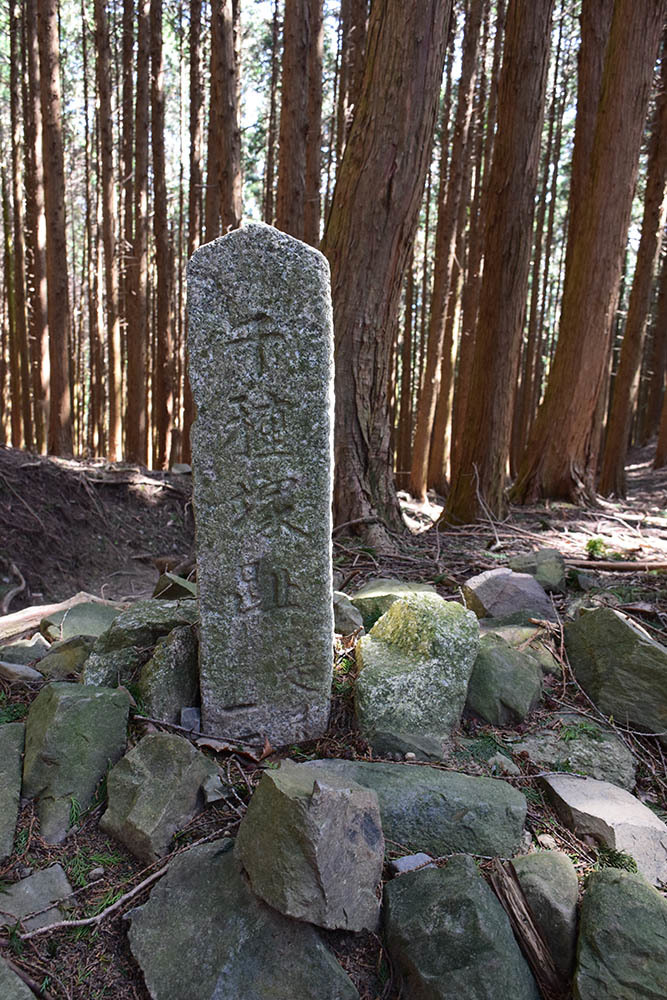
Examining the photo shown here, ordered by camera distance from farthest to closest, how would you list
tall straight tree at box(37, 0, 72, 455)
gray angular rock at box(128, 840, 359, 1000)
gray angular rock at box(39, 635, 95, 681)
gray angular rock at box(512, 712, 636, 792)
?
tall straight tree at box(37, 0, 72, 455) < gray angular rock at box(39, 635, 95, 681) < gray angular rock at box(512, 712, 636, 792) < gray angular rock at box(128, 840, 359, 1000)

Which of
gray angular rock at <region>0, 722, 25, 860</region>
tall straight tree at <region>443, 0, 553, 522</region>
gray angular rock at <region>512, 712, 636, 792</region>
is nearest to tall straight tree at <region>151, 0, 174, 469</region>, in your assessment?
tall straight tree at <region>443, 0, 553, 522</region>

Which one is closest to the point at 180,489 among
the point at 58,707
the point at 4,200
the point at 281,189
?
the point at 281,189

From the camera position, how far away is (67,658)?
3451mm

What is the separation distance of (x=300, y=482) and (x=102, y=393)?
18.8m

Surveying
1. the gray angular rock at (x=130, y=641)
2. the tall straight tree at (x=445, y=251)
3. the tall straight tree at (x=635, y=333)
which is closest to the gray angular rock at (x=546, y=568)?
the gray angular rock at (x=130, y=641)

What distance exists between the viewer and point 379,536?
17.6 ft

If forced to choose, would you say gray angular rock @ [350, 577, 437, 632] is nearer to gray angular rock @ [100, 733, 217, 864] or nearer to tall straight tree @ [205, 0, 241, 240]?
gray angular rock @ [100, 733, 217, 864]

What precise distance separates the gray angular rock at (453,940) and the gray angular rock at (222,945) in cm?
21

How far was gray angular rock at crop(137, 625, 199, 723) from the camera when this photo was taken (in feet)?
9.59

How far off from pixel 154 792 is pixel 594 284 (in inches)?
292

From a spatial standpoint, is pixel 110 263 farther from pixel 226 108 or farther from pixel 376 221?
pixel 376 221

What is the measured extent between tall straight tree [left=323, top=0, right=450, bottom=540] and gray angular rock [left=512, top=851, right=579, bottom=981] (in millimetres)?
3338

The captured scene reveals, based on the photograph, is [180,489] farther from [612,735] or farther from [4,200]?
[4,200]

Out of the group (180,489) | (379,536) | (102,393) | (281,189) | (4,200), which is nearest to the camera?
(379,536)
